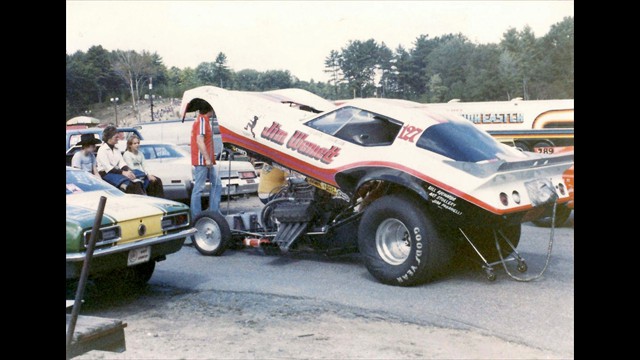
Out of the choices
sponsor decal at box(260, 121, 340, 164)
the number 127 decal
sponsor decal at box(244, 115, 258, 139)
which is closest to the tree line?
the number 127 decal

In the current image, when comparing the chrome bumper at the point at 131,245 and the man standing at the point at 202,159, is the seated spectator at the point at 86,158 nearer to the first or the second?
the man standing at the point at 202,159

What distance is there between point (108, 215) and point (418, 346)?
2544 mm

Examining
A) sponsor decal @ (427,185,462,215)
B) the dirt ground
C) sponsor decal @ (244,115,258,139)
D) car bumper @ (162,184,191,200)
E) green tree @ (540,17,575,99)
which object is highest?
green tree @ (540,17,575,99)

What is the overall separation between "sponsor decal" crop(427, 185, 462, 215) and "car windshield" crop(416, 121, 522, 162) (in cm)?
36

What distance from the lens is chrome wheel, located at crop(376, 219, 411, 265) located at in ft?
19.1

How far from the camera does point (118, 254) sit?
5.05 metres

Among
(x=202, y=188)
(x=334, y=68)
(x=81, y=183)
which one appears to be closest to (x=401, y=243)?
(x=334, y=68)

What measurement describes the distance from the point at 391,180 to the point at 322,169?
858 mm

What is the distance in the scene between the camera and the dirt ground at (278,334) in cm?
411

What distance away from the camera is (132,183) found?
798 cm

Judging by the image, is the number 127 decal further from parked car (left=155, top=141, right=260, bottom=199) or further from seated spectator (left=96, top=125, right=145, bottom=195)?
parked car (left=155, top=141, right=260, bottom=199)
